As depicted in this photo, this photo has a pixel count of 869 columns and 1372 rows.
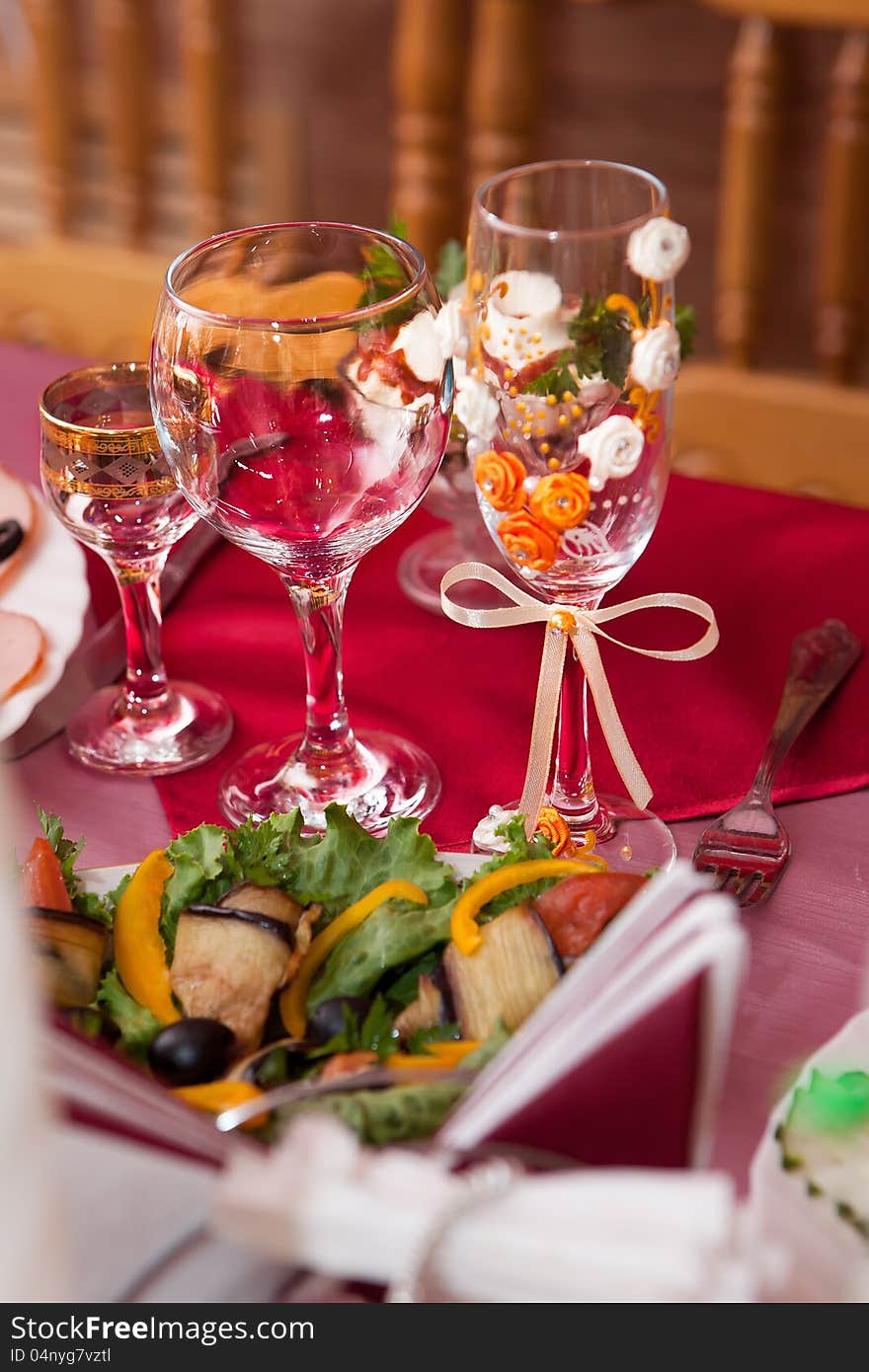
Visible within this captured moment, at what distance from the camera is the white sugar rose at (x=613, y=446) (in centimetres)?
72

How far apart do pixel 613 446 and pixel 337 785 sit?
27 cm

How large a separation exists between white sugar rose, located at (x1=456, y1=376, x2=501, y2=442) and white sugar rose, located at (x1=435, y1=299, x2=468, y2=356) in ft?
0.06

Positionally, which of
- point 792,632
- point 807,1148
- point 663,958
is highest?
point 663,958

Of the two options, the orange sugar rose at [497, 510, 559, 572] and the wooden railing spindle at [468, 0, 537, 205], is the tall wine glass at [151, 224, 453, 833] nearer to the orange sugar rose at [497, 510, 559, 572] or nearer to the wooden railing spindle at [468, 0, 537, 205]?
the orange sugar rose at [497, 510, 559, 572]

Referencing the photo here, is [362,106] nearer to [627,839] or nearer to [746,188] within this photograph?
[746,188]

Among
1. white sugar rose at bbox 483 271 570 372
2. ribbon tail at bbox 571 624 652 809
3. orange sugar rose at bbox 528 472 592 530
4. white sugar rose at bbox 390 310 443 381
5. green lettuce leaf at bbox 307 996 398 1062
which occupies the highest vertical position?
white sugar rose at bbox 483 271 570 372

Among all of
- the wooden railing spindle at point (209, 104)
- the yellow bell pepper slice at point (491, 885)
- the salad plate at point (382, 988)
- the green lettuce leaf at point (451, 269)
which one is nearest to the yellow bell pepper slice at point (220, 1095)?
the salad plate at point (382, 988)

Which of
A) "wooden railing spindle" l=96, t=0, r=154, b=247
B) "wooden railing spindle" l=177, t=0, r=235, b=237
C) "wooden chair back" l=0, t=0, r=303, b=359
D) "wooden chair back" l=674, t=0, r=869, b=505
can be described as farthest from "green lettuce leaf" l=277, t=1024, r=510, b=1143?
"wooden railing spindle" l=96, t=0, r=154, b=247

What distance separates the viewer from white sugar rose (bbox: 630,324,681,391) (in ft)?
2.37

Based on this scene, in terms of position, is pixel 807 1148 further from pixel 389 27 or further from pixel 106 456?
pixel 389 27

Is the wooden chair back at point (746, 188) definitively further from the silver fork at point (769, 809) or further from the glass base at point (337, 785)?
the glass base at point (337, 785)

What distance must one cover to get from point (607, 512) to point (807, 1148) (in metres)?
0.35

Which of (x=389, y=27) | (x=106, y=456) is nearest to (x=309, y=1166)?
(x=106, y=456)

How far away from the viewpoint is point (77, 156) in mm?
3240
